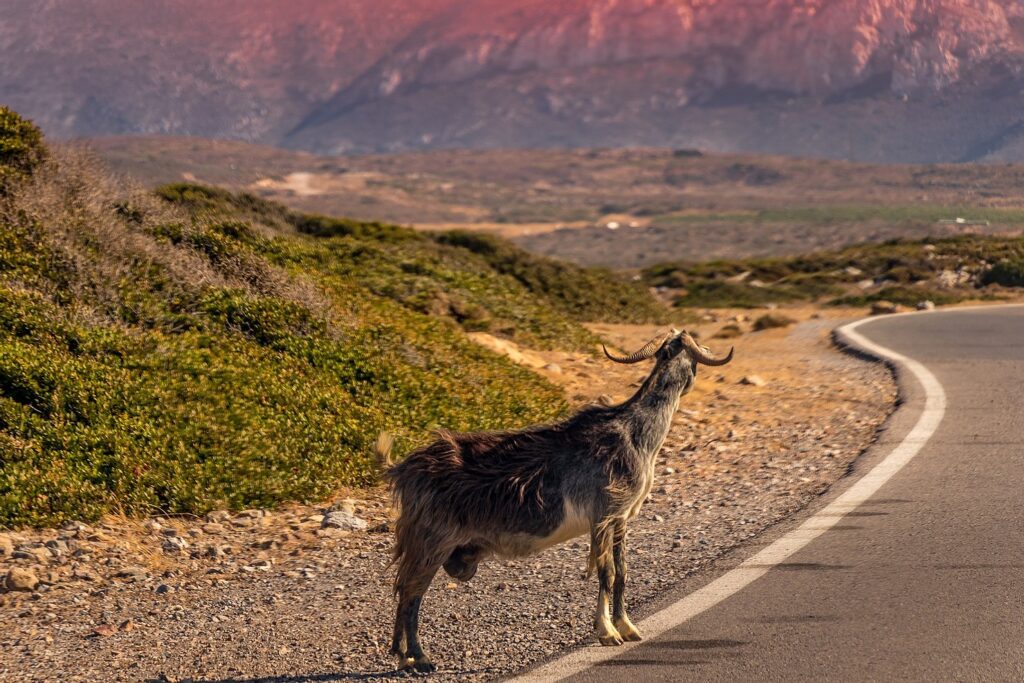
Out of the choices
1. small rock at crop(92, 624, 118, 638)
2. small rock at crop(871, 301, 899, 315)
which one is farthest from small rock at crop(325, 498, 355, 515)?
small rock at crop(871, 301, 899, 315)

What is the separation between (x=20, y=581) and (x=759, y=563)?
4.50 m

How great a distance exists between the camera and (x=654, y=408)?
614 centimetres

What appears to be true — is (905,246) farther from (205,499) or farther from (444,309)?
(205,499)

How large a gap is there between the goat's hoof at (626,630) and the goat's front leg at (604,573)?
82 mm

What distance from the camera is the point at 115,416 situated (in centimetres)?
1000

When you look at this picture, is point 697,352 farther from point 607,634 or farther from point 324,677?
point 324,677

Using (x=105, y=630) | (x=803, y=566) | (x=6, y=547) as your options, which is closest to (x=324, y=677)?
(x=105, y=630)

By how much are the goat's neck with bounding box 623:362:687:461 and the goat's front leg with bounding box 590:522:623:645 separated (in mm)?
452

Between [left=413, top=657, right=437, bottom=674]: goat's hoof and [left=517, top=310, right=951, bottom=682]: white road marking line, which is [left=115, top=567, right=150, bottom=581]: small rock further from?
[left=517, top=310, right=951, bottom=682]: white road marking line

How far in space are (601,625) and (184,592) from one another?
3010mm

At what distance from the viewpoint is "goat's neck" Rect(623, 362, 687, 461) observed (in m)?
6.05

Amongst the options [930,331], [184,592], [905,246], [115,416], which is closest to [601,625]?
[184,592]

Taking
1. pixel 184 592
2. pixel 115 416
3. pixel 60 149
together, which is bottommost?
pixel 184 592

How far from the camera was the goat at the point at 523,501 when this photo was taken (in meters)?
5.79
